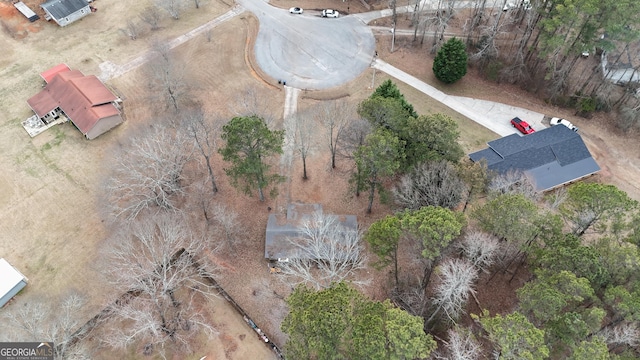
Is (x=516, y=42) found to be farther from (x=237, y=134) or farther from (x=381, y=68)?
(x=237, y=134)

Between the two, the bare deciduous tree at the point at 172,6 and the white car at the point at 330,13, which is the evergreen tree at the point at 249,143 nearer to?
the white car at the point at 330,13

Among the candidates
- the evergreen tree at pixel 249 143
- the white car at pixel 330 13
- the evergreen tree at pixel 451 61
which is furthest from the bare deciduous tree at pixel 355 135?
the white car at pixel 330 13

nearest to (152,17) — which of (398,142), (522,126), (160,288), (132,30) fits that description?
(132,30)

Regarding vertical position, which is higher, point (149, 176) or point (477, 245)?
point (477, 245)

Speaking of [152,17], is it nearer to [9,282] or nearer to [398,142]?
[9,282]

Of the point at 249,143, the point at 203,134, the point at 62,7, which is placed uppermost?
the point at 249,143

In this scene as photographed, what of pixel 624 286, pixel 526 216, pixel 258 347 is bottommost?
pixel 258 347

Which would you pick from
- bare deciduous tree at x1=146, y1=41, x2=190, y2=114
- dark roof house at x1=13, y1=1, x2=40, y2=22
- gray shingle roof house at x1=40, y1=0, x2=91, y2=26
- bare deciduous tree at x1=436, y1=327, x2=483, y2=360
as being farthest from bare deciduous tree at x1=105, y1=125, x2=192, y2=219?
dark roof house at x1=13, y1=1, x2=40, y2=22

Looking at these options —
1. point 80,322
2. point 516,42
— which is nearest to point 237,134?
point 80,322
